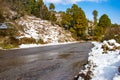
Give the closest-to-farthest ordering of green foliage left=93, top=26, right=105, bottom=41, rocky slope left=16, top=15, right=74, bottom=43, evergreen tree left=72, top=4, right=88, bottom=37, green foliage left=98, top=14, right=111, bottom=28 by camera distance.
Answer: rocky slope left=16, top=15, right=74, bottom=43 → evergreen tree left=72, top=4, right=88, bottom=37 → green foliage left=93, top=26, right=105, bottom=41 → green foliage left=98, top=14, right=111, bottom=28

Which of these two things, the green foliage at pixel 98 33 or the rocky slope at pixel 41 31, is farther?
the green foliage at pixel 98 33

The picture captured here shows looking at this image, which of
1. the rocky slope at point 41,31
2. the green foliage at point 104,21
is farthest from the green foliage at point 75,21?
the green foliage at point 104,21

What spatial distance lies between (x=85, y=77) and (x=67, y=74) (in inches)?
153

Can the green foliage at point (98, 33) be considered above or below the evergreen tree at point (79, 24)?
below

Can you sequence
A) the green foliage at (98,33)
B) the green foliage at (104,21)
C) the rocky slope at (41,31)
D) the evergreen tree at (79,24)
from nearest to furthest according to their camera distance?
1. the rocky slope at (41,31)
2. the evergreen tree at (79,24)
3. the green foliage at (98,33)
4. the green foliage at (104,21)

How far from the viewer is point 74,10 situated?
106438mm

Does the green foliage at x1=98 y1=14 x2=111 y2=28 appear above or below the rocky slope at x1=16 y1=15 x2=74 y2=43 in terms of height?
above

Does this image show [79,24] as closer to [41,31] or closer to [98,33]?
[98,33]

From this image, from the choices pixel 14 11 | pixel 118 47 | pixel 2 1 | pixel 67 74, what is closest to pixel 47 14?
pixel 14 11

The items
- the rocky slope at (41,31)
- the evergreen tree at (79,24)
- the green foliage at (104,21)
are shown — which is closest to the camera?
the rocky slope at (41,31)

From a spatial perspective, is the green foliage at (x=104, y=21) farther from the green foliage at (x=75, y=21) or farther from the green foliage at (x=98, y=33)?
the green foliage at (x=75, y=21)

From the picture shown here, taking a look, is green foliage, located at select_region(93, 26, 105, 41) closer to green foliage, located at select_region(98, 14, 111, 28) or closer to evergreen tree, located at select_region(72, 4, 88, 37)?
evergreen tree, located at select_region(72, 4, 88, 37)

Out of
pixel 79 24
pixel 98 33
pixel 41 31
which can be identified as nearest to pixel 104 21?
pixel 98 33

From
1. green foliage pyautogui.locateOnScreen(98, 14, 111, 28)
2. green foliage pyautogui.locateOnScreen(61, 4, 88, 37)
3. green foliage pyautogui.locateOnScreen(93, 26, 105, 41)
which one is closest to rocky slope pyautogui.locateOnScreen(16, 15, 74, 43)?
green foliage pyautogui.locateOnScreen(61, 4, 88, 37)
